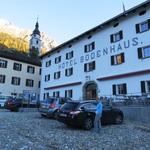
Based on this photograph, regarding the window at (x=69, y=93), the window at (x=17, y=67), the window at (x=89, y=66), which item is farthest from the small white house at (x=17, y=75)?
the window at (x=89, y=66)

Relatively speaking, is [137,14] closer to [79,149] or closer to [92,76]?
[92,76]

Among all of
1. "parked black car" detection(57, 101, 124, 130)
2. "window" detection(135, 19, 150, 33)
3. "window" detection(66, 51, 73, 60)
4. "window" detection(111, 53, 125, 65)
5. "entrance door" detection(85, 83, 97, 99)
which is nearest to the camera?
"parked black car" detection(57, 101, 124, 130)

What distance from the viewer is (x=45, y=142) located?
859 cm

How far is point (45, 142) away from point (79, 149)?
1.56m

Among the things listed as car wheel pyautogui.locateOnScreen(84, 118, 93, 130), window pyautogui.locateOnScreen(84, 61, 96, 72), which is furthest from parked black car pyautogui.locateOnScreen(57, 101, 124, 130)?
window pyautogui.locateOnScreen(84, 61, 96, 72)

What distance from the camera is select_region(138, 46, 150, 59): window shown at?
21.4m

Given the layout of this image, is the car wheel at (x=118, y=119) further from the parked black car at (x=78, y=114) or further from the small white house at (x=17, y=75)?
the small white house at (x=17, y=75)

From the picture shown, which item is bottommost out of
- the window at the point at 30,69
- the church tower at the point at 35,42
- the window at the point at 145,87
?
the window at the point at 145,87

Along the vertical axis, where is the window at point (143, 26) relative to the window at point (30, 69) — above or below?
above

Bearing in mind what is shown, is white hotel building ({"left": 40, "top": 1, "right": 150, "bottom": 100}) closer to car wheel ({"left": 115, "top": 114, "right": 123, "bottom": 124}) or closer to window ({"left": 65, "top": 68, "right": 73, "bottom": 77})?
window ({"left": 65, "top": 68, "right": 73, "bottom": 77})

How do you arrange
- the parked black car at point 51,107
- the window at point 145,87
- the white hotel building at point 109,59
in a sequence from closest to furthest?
the parked black car at point 51,107
the window at point 145,87
the white hotel building at point 109,59

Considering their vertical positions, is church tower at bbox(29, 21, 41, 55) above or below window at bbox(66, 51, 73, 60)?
above

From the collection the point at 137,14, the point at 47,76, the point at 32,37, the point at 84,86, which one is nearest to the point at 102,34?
the point at 137,14

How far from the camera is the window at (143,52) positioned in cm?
2136
